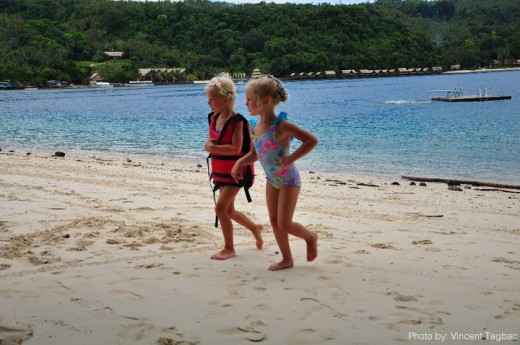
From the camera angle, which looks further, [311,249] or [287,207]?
[311,249]

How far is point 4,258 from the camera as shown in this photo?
5.05m

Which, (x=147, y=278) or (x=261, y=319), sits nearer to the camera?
(x=261, y=319)

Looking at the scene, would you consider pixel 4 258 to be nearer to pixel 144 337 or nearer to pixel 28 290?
pixel 28 290

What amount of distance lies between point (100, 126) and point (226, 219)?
97.1 feet

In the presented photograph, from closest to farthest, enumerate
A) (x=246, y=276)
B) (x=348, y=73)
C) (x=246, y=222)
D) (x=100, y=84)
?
(x=246, y=276), (x=246, y=222), (x=100, y=84), (x=348, y=73)

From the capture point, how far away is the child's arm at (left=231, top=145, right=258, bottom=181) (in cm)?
480

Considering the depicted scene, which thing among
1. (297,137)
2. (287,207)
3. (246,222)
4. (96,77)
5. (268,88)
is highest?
(96,77)

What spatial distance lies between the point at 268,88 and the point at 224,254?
1.57 m

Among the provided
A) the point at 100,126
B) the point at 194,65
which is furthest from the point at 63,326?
the point at 194,65

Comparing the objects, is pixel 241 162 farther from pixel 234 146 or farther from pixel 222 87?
pixel 222 87

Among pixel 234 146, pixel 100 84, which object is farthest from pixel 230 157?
pixel 100 84

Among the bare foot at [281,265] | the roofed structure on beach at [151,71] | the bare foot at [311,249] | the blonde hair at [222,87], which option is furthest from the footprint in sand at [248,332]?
the roofed structure on beach at [151,71]

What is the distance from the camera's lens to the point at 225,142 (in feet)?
16.5

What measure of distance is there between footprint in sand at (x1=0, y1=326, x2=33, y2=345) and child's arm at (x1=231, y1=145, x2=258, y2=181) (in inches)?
78.9
